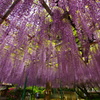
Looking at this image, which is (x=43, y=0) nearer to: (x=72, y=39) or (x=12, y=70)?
(x=72, y=39)

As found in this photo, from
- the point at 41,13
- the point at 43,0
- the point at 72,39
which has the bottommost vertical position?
the point at 72,39

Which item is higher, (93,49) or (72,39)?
(93,49)

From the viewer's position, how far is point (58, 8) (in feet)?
6.80

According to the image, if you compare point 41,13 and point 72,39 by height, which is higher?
point 41,13

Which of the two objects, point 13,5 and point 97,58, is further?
point 97,58

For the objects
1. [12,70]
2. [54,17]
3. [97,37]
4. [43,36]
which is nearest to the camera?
[54,17]

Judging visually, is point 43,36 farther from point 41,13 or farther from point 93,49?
point 93,49

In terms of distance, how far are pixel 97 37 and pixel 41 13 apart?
161 cm

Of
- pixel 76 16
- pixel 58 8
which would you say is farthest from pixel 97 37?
pixel 58 8

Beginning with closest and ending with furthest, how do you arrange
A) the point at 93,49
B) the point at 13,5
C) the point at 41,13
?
the point at 13,5, the point at 41,13, the point at 93,49

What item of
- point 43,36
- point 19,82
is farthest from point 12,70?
point 43,36

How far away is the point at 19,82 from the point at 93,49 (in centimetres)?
675

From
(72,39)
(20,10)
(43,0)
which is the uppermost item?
(43,0)

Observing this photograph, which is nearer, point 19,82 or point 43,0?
point 43,0
